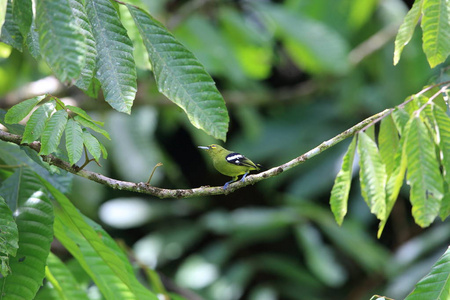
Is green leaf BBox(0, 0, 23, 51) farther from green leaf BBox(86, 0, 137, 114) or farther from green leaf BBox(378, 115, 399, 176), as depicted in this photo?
green leaf BBox(378, 115, 399, 176)

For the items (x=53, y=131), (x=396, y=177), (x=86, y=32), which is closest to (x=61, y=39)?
(x=86, y=32)

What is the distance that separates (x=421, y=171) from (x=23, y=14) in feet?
4.46

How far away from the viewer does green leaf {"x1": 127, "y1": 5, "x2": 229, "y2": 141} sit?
1.99 meters

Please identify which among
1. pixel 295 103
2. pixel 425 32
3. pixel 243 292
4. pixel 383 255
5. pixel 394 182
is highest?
pixel 425 32

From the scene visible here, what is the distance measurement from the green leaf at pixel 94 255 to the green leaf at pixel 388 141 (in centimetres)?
107

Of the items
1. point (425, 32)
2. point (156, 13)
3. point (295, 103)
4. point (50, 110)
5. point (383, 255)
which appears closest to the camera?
point (50, 110)

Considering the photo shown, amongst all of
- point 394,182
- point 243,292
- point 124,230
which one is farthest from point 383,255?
point 394,182

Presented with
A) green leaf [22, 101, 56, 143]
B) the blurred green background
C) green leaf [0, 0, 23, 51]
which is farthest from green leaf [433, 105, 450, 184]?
the blurred green background

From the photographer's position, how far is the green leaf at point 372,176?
83.3 inches

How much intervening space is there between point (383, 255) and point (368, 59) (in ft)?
8.23

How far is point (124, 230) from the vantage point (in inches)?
341

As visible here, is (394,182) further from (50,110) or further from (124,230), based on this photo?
(124,230)

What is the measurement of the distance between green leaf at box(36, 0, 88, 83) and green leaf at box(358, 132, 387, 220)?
108 centimetres

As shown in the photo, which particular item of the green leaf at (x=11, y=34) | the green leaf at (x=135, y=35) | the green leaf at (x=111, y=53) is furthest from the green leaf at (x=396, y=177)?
the green leaf at (x=11, y=34)
